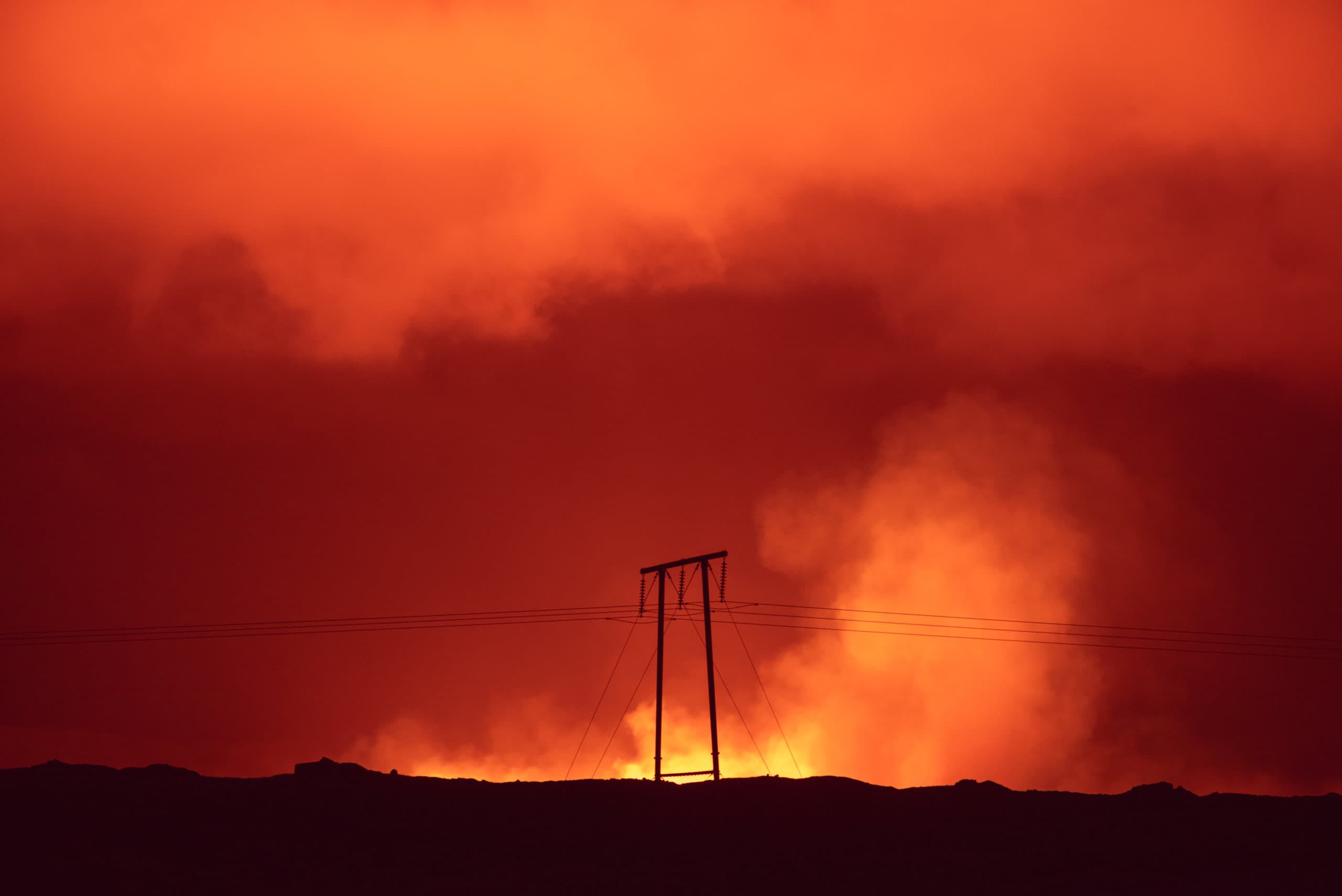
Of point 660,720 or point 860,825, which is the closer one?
point 860,825

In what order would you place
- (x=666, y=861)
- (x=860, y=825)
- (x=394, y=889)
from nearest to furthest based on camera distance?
1. (x=394, y=889)
2. (x=666, y=861)
3. (x=860, y=825)

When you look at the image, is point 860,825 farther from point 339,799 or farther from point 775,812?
point 339,799

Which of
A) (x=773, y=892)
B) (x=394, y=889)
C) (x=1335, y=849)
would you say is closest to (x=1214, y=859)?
(x=1335, y=849)

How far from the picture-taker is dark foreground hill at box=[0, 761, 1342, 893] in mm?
49375

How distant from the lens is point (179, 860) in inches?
1980

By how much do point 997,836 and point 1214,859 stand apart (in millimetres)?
7743

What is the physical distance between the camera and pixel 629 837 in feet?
179

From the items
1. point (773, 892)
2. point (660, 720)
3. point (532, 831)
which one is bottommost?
point (773, 892)

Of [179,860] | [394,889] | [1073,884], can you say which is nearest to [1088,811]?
[1073,884]

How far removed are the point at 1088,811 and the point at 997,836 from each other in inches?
221

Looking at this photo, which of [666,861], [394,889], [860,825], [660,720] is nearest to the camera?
[394,889]

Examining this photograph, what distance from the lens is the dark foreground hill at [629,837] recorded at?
162 feet

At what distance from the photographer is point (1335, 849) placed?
54.3 m

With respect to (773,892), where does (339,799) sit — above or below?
above
